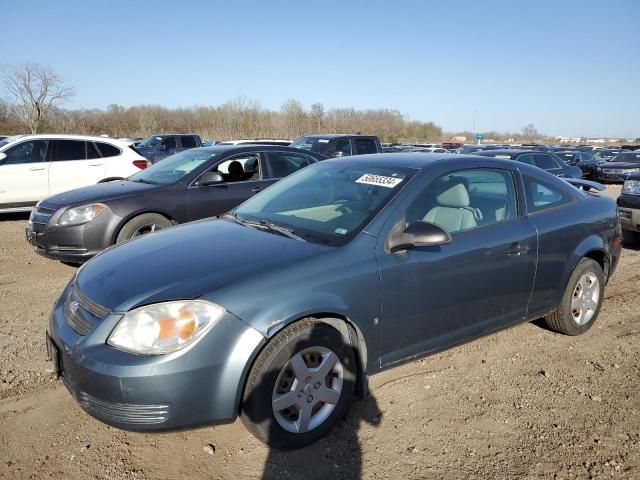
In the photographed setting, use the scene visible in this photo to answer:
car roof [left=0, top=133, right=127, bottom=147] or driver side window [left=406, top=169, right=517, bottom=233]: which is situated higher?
car roof [left=0, top=133, right=127, bottom=147]

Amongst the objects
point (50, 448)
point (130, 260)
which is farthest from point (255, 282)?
point (50, 448)

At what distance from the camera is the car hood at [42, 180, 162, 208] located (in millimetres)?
5691

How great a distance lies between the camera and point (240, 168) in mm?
6809

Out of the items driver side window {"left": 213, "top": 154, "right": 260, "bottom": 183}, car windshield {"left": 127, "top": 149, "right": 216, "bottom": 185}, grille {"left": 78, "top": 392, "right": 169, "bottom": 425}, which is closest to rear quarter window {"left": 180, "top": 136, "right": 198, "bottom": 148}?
car windshield {"left": 127, "top": 149, "right": 216, "bottom": 185}

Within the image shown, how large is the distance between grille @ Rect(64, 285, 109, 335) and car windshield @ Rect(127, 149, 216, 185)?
357 centimetres

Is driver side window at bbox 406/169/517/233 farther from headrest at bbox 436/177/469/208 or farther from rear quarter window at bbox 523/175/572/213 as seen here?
rear quarter window at bbox 523/175/572/213

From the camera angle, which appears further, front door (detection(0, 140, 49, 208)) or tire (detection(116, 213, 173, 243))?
front door (detection(0, 140, 49, 208))

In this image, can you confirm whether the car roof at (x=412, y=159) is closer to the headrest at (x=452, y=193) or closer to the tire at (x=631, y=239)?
the headrest at (x=452, y=193)

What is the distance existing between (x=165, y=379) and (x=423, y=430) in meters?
1.55

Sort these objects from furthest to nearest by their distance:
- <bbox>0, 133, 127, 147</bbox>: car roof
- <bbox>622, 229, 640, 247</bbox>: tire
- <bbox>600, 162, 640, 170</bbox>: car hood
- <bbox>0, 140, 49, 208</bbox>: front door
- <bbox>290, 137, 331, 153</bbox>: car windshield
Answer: <bbox>600, 162, 640, 170</bbox>: car hood
<bbox>290, 137, 331, 153</bbox>: car windshield
<bbox>0, 133, 127, 147</bbox>: car roof
<bbox>0, 140, 49, 208</bbox>: front door
<bbox>622, 229, 640, 247</bbox>: tire

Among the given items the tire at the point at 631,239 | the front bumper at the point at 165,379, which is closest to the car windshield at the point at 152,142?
the tire at the point at 631,239

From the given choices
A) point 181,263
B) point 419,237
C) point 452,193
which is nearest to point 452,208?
point 452,193

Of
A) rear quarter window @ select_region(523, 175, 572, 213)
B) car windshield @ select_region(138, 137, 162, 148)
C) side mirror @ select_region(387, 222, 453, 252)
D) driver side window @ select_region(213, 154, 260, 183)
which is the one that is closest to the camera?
side mirror @ select_region(387, 222, 453, 252)

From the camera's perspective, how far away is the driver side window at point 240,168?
667cm
